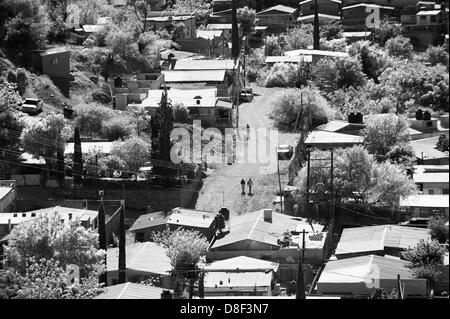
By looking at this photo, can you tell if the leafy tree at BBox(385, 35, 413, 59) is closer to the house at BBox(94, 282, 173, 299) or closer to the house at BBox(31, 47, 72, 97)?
Result: the house at BBox(31, 47, 72, 97)

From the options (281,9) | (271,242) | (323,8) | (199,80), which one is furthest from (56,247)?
(323,8)

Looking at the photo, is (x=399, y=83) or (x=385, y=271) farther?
(x=399, y=83)

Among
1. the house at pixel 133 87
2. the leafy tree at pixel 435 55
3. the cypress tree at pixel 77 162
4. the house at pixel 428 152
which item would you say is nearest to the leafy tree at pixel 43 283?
the cypress tree at pixel 77 162

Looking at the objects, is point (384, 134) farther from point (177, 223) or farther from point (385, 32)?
point (385, 32)

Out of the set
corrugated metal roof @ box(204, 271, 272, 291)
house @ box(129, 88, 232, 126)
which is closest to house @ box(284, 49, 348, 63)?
house @ box(129, 88, 232, 126)

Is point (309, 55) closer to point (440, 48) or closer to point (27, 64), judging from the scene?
point (440, 48)

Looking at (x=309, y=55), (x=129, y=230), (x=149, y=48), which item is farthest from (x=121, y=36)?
(x=129, y=230)
